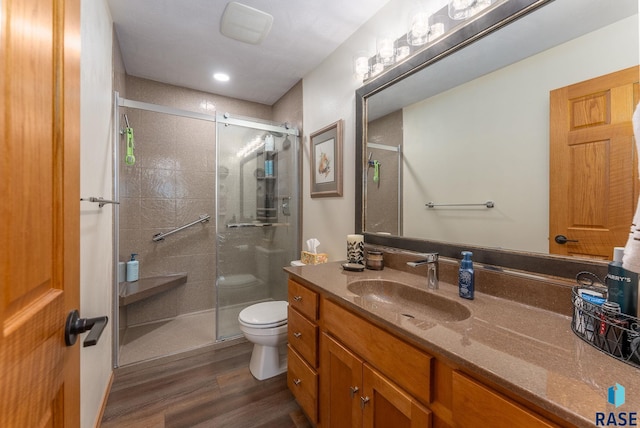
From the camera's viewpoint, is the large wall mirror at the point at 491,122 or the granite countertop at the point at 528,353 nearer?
the granite countertop at the point at 528,353

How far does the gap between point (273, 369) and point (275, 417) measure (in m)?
0.38

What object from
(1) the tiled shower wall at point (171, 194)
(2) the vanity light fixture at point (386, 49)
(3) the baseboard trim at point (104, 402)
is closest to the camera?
(3) the baseboard trim at point (104, 402)

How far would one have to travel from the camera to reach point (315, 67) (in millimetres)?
2414

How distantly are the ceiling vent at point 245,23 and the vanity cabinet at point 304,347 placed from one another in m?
1.75

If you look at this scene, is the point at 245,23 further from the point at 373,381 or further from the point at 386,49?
the point at 373,381

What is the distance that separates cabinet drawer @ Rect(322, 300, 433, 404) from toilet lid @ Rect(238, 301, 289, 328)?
0.74 metres

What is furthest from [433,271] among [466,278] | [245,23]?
[245,23]

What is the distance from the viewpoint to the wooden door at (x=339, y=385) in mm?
1049

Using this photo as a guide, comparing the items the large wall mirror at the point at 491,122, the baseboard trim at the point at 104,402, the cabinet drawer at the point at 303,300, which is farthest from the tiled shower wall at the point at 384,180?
the baseboard trim at the point at 104,402

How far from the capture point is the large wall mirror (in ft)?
3.02

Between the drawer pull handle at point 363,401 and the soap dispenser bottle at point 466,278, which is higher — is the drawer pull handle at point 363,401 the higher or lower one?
the lower one

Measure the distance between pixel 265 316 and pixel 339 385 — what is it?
89cm

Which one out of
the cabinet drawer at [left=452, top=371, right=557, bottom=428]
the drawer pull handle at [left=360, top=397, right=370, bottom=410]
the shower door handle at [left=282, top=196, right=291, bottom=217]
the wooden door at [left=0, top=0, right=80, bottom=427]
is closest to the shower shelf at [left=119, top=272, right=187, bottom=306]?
the shower door handle at [left=282, top=196, right=291, bottom=217]

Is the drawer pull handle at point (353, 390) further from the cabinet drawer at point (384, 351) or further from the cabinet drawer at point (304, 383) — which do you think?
the cabinet drawer at point (304, 383)
